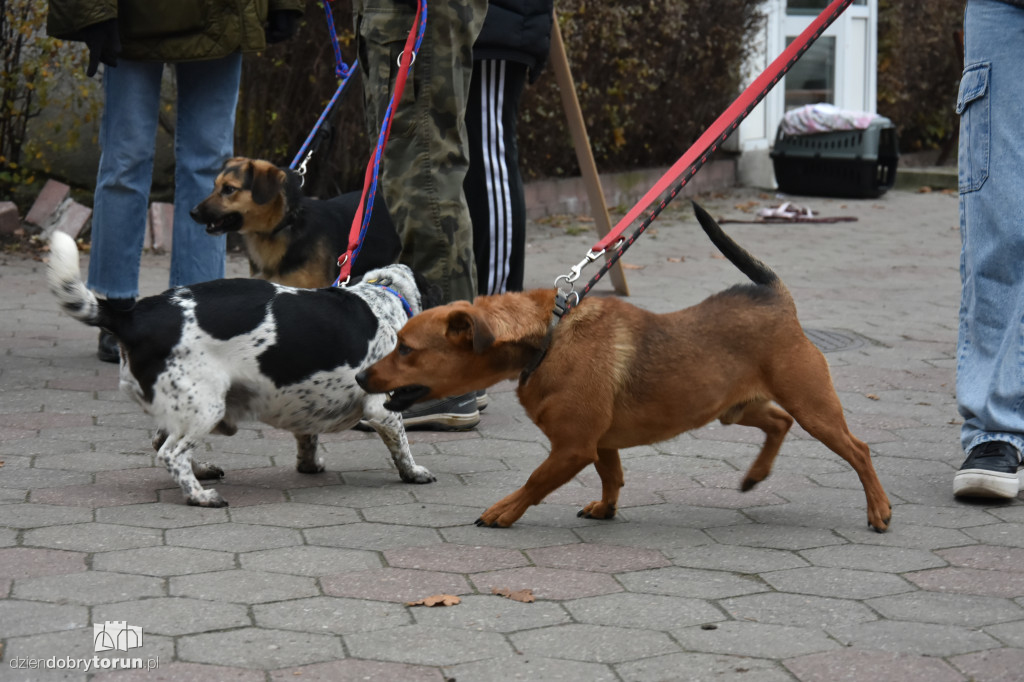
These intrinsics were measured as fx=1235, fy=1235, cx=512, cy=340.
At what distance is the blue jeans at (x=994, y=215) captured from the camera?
3928 mm

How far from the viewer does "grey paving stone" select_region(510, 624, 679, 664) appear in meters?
2.64

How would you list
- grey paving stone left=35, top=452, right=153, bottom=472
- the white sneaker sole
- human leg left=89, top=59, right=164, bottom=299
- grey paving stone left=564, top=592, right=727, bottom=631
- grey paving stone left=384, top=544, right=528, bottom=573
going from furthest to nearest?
human leg left=89, top=59, right=164, bottom=299
grey paving stone left=35, top=452, right=153, bottom=472
the white sneaker sole
grey paving stone left=384, top=544, right=528, bottom=573
grey paving stone left=564, top=592, right=727, bottom=631

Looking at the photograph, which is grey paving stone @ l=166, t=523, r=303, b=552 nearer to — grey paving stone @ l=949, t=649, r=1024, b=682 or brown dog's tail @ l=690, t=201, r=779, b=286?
brown dog's tail @ l=690, t=201, r=779, b=286

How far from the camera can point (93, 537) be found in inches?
131

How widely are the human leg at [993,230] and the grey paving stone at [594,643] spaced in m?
1.58

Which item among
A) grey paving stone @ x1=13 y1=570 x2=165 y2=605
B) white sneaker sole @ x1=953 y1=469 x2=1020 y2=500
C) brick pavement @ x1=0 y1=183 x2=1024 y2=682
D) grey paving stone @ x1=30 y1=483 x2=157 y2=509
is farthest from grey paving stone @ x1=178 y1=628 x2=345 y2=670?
white sneaker sole @ x1=953 y1=469 x2=1020 y2=500

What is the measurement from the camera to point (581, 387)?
3.39 meters

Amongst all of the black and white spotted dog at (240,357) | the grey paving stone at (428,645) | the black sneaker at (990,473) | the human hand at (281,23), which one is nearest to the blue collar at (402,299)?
the black and white spotted dog at (240,357)

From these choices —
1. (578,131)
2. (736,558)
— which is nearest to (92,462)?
(736,558)

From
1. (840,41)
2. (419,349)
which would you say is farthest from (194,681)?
(840,41)

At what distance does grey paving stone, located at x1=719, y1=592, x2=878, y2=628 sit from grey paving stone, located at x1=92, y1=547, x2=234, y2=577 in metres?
1.28

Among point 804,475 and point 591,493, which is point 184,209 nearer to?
point 591,493

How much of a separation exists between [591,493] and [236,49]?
9.02 ft

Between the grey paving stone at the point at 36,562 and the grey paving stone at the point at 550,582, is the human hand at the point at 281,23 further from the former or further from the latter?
the grey paving stone at the point at 550,582
